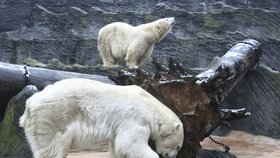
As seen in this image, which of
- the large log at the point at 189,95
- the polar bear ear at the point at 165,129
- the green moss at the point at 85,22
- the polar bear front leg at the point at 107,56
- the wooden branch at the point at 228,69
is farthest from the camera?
the green moss at the point at 85,22

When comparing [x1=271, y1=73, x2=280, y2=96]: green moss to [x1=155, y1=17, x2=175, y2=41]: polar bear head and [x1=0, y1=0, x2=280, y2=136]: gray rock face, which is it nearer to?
[x1=0, y1=0, x2=280, y2=136]: gray rock face

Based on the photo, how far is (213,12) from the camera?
10.4 meters

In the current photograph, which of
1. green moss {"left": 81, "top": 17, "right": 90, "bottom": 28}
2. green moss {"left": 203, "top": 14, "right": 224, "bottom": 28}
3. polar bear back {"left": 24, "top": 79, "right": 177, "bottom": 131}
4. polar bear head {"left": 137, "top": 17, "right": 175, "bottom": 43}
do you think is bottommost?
green moss {"left": 81, "top": 17, "right": 90, "bottom": 28}

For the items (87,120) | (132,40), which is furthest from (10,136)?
(132,40)

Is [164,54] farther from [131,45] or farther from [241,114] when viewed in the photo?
[241,114]

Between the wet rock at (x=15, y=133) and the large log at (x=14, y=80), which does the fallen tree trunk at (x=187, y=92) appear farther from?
the wet rock at (x=15, y=133)

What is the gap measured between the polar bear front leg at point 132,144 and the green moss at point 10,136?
1.60 m

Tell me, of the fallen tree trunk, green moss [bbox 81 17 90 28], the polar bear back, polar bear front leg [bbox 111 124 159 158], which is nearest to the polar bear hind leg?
the polar bear back

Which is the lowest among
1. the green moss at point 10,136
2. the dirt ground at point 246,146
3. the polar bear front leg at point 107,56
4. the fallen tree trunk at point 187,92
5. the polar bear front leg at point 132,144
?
the polar bear front leg at point 107,56

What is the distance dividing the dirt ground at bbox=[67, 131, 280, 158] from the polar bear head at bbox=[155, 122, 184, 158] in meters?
1.66

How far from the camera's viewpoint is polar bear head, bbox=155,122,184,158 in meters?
4.79

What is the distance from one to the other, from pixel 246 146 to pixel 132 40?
11.4ft

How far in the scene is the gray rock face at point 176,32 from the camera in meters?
8.72

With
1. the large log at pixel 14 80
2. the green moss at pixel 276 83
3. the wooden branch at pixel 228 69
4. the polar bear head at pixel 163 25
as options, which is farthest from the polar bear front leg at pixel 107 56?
the large log at pixel 14 80
